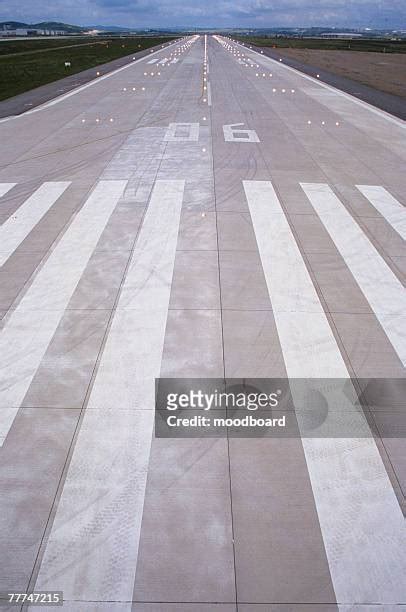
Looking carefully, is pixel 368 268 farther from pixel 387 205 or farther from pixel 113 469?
pixel 113 469

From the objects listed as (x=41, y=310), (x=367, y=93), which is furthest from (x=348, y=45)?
(x=41, y=310)

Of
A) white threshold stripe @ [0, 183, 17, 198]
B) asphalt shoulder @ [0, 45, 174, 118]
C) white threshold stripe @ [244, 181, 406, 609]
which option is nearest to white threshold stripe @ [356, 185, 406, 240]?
white threshold stripe @ [244, 181, 406, 609]

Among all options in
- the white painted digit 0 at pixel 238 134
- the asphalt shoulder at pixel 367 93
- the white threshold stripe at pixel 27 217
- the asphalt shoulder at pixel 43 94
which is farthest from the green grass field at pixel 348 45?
the white threshold stripe at pixel 27 217

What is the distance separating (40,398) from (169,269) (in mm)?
4378

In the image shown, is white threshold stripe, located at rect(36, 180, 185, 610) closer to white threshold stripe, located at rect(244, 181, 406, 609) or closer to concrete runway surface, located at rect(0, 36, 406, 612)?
concrete runway surface, located at rect(0, 36, 406, 612)

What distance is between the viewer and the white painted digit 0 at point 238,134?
791 inches

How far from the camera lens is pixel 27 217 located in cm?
1248

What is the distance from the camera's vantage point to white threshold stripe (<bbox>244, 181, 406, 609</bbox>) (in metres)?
4.57

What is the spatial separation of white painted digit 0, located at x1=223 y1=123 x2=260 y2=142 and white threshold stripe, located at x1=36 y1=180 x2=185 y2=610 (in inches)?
528

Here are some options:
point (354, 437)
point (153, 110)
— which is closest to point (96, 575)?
point (354, 437)

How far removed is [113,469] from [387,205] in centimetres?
1167

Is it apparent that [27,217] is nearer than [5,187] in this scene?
Yes

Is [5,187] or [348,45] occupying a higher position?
[348,45]

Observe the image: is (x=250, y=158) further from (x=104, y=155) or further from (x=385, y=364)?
(x=385, y=364)
